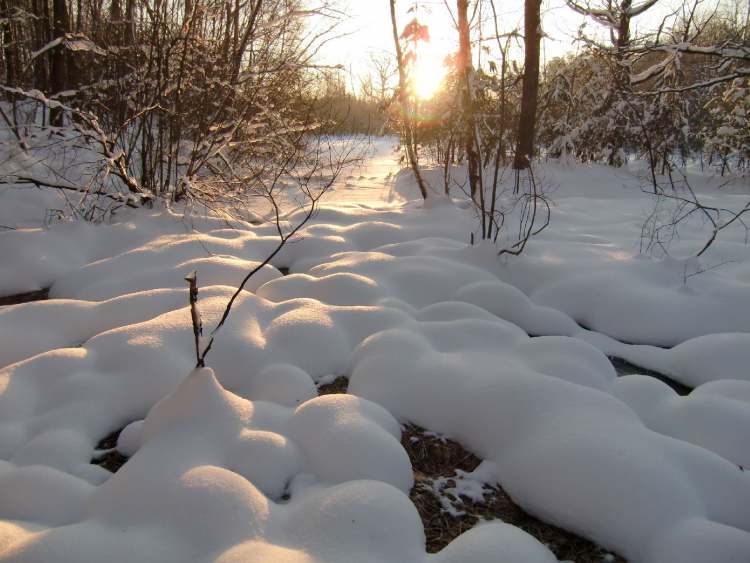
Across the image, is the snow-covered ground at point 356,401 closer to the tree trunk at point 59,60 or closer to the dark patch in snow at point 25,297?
the dark patch in snow at point 25,297

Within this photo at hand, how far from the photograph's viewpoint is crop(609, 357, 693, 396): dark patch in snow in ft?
7.30

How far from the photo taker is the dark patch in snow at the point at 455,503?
133 cm

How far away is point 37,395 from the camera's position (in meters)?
1.74

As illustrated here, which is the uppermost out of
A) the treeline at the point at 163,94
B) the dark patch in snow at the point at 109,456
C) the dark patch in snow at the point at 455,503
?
the treeline at the point at 163,94

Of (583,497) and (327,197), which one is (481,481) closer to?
(583,497)

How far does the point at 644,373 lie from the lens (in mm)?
2352

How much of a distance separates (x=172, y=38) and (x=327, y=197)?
9.69 ft

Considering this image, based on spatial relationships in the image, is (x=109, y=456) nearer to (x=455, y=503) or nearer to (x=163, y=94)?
(x=455, y=503)

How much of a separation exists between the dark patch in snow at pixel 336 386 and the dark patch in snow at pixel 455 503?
348 millimetres

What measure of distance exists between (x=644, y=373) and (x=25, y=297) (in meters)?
3.33

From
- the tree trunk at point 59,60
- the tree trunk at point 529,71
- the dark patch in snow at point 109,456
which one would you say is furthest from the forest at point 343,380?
the tree trunk at point 529,71

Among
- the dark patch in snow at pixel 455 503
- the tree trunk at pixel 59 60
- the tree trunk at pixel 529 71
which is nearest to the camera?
the dark patch in snow at pixel 455 503

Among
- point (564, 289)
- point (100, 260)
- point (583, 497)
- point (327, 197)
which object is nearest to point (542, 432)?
point (583, 497)

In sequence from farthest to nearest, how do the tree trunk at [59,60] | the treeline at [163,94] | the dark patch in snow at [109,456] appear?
the tree trunk at [59,60] < the treeline at [163,94] < the dark patch in snow at [109,456]
